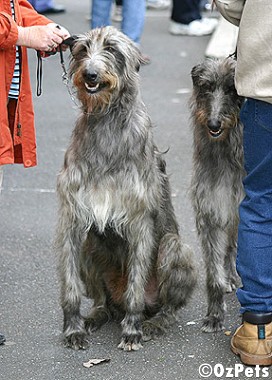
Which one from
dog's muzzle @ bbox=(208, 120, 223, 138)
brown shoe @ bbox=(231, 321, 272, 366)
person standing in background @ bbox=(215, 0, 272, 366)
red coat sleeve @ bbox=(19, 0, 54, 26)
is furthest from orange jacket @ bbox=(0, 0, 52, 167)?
brown shoe @ bbox=(231, 321, 272, 366)

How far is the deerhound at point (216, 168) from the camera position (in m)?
5.06

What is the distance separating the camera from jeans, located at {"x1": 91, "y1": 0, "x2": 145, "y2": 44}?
10.9 meters

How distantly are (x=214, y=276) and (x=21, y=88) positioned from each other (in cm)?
146

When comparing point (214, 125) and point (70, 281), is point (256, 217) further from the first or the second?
point (70, 281)

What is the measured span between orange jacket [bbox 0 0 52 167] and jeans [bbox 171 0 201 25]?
839 centimetres

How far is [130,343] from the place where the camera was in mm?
5219

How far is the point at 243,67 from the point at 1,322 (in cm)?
209

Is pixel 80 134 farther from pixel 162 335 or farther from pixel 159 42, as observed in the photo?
pixel 159 42

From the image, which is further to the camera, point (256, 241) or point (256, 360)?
point (256, 360)

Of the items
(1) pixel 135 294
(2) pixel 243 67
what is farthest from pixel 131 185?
(2) pixel 243 67

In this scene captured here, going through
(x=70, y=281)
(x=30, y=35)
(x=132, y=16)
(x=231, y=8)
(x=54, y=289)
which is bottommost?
(x=132, y=16)

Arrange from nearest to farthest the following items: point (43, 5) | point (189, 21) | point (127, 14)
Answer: point (127, 14), point (189, 21), point (43, 5)

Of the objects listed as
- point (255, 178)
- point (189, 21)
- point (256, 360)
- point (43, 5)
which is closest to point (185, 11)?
point (189, 21)

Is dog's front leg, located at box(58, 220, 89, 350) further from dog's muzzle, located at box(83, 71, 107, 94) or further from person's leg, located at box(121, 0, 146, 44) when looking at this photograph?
person's leg, located at box(121, 0, 146, 44)
